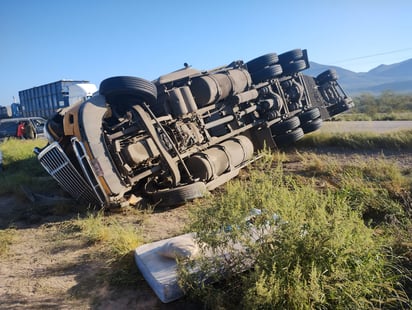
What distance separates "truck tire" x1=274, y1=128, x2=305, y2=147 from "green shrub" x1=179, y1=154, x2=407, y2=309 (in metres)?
5.42

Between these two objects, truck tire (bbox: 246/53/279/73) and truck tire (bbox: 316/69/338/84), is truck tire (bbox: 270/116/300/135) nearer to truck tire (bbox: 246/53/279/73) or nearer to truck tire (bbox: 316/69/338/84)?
truck tire (bbox: 246/53/279/73)

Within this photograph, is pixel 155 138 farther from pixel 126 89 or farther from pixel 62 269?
pixel 62 269

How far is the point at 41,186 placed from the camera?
7.81 m

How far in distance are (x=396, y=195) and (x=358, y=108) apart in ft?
91.1

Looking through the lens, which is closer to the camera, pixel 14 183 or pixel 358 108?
pixel 14 183

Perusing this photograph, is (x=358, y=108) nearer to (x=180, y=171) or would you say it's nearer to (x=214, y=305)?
(x=180, y=171)

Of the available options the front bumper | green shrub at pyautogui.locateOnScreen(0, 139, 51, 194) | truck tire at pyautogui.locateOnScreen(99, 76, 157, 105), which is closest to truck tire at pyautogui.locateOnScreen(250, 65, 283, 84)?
truck tire at pyautogui.locateOnScreen(99, 76, 157, 105)

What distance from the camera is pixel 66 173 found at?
571cm

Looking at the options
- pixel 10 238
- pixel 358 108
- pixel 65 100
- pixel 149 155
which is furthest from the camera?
pixel 358 108

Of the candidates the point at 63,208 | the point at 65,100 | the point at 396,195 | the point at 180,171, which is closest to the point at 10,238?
the point at 63,208

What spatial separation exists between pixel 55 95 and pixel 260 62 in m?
18.8

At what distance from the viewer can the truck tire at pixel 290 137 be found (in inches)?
332

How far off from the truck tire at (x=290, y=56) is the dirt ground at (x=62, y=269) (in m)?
5.25

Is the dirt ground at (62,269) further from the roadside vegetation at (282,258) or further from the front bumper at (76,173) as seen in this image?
the front bumper at (76,173)
